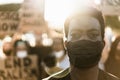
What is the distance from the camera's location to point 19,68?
228 cm

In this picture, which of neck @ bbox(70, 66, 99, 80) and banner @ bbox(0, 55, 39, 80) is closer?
neck @ bbox(70, 66, 99, 80)

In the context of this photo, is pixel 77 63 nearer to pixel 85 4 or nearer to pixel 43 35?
pixel 85 4

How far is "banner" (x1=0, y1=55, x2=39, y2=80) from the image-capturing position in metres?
2.23

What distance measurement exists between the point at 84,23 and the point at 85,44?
0.24 feet

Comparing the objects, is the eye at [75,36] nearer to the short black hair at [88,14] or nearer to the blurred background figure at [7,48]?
the short black hair at [88,14]

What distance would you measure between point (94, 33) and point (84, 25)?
0.05 m

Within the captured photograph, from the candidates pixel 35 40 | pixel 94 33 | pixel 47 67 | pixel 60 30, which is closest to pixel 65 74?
pixel 94 33

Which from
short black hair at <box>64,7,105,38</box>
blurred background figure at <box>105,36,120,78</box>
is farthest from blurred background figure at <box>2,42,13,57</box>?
short black hair at <box>64,7,105,38</box>

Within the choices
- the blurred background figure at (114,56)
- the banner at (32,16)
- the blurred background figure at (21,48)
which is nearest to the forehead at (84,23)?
the blurred background figure at (114,56)

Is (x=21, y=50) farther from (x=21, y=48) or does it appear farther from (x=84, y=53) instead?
(x=84, y=53)

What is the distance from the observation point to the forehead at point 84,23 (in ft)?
5.16

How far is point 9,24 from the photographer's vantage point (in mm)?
2178

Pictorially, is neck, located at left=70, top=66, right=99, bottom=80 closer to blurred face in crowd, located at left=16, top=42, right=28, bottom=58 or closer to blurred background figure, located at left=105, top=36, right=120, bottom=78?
blurred background figure, located at left=105, top=36, right=120, bottom=78

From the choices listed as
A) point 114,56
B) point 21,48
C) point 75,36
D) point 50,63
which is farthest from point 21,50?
point 75,36
